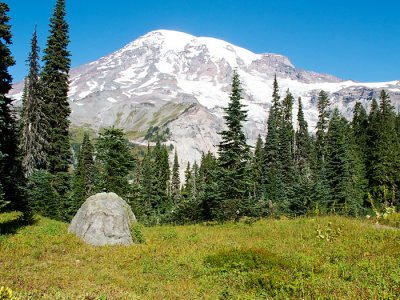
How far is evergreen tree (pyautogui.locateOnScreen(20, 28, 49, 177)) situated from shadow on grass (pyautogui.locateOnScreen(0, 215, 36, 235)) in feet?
24.2

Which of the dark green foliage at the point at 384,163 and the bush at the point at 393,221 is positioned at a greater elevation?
the dark green foliage at the point at 384,163

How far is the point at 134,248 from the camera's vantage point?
15.9 meters

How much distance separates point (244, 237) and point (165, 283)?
25.2 ft

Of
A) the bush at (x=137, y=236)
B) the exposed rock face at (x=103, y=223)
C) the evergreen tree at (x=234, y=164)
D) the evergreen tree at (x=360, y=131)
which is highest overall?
the evergreen tree at (x=360, y=131)

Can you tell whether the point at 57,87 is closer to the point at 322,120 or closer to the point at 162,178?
the point at 162,178

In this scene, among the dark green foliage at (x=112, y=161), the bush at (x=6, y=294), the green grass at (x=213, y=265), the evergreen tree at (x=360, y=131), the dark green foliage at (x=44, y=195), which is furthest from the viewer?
the evergreen tree at (x=360, y=131)

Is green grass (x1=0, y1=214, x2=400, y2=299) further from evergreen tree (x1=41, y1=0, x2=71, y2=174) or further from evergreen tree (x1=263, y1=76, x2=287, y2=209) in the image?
evergreen tree (x1=263, y1=76, x2=287, y2=209)

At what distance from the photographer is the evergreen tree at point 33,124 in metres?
28.6

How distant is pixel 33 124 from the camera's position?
97.3 ft

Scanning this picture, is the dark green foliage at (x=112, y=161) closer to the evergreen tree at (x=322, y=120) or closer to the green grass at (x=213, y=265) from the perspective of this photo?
the green grass at (x=213, y=265)

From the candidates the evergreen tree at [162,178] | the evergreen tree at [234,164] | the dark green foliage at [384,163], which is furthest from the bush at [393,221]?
the evergreen tree at [162,178]

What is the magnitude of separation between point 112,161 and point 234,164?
Result: 10.4 m

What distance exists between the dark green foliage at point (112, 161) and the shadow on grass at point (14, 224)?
26.3 feet

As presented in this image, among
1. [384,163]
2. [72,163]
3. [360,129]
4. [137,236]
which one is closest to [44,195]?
[72,163]
